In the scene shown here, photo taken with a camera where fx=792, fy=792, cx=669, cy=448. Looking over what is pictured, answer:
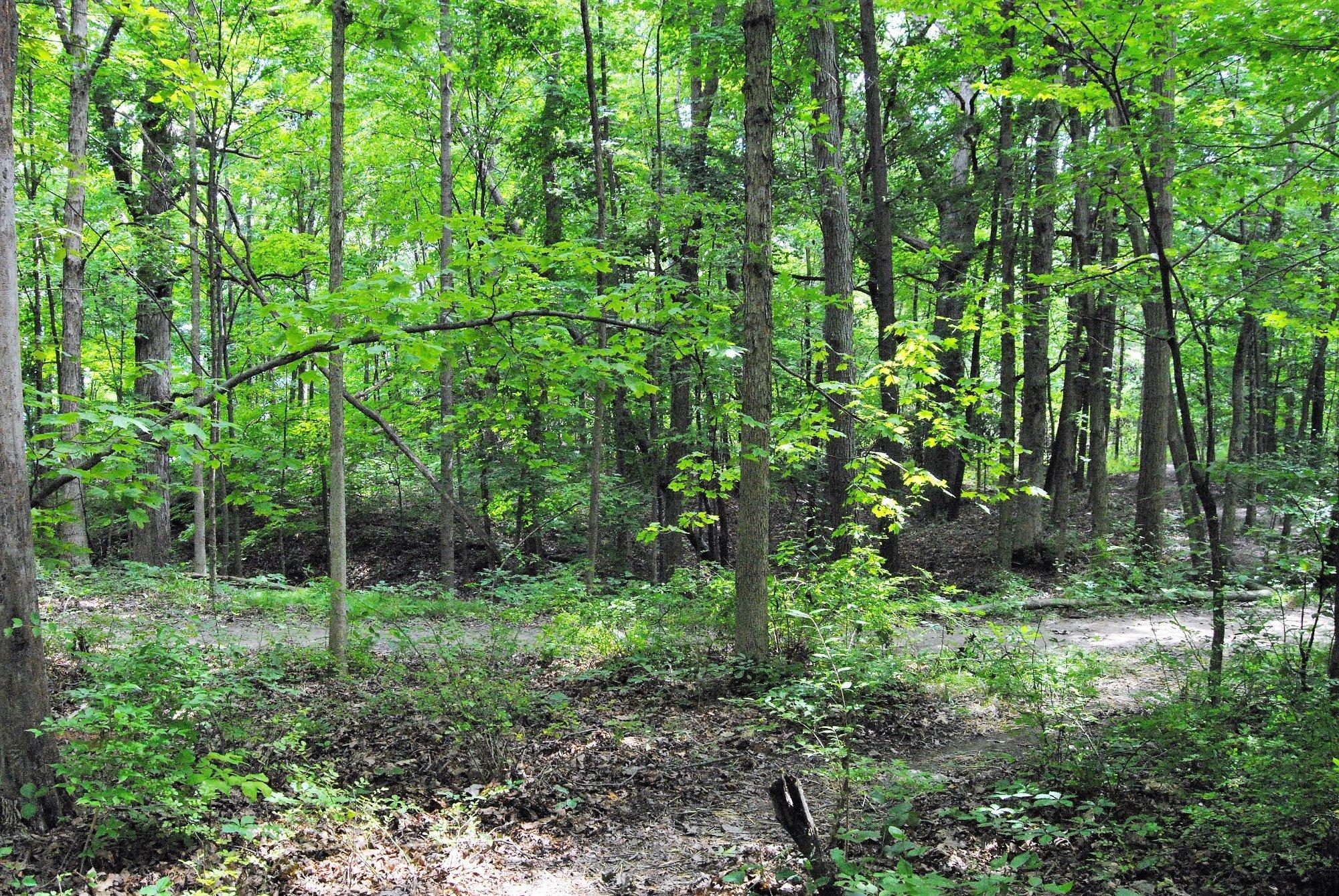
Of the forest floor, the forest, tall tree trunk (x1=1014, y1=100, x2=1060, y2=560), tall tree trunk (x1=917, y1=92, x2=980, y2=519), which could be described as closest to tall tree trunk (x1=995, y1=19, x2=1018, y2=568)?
the forest

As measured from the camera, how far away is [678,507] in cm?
1385

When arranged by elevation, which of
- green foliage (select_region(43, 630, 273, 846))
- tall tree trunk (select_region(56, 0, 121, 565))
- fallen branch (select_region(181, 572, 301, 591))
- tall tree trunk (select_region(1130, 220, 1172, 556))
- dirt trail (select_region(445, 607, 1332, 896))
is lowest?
dirt trail (select_region(445, 607, 1332, 896))

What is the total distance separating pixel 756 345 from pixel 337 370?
133 inches

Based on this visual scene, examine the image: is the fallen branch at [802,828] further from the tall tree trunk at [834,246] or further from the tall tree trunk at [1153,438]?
the tall tree trunk at [1153,438]

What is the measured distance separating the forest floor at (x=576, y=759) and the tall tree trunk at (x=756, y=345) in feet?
2.22

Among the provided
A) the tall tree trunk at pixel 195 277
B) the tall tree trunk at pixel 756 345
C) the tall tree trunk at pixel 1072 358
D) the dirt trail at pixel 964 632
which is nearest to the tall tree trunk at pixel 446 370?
the dirt trail at pixel 964 632

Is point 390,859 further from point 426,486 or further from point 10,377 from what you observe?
point 426,486

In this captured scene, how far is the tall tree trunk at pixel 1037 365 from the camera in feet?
38.5

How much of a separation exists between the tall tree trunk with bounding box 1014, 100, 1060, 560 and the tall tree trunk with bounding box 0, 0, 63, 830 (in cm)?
1095

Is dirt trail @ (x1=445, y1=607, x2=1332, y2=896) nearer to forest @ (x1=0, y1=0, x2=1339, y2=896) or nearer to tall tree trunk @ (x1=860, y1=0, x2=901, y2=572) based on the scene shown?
forest @ (x1=0, y1=0, x2=1339, y2=896)

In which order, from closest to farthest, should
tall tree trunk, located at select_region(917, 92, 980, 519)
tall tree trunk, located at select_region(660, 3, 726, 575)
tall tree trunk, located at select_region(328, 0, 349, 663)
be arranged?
1. tall tree trunk, located at select_region(328, 0, 349, 663)
2. tall tree trunk, located at select_region(660, 3, 726, 575)
3. tall tree trunk, located at select_region(917, 92, 980, 519)

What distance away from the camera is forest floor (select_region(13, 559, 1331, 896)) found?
3842 mm

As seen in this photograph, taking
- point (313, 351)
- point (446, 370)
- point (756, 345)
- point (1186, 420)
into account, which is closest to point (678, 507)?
point (446, 370)

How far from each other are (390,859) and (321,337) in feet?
9.55
